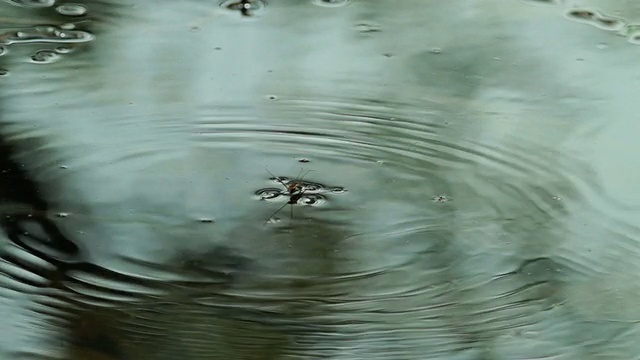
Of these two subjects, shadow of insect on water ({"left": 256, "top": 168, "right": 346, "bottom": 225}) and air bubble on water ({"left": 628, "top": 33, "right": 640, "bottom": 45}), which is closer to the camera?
shadow of insect on water ({"left": 256, "top": 168, "right": 346, "bottom": 225})

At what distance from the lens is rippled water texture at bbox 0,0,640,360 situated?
1.13m

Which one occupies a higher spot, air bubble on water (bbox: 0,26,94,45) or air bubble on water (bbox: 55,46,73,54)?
air bubble on water (bbox: 0,26,94,45)

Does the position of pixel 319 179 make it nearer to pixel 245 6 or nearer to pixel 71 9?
pixel 245 6

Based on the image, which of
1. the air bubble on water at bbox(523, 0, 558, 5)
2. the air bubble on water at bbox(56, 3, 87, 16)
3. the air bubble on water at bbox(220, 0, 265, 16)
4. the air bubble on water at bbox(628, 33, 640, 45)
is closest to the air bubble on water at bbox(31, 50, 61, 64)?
the air bubble on water at bbox(56, 3, 87, 16)

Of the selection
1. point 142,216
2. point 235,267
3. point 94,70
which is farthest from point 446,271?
point 94,70

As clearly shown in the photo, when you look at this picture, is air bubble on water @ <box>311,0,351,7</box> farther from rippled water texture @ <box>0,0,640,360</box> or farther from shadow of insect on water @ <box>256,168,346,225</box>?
shadow of insect on water @ <box>256,168,346,225</box>

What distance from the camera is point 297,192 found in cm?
133

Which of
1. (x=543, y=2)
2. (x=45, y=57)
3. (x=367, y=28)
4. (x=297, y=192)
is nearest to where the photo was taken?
(x=297, y=192)

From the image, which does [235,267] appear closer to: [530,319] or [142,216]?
[142,216]

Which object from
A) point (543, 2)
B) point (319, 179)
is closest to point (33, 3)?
point (319, 179)

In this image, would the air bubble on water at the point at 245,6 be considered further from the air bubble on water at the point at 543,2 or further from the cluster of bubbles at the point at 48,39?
the air bubble on water at the point at 543,2

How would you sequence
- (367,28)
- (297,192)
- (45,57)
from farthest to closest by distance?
(367,28) < (45,57) < (297,192)

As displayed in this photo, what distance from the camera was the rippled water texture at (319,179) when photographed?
44.4 inches

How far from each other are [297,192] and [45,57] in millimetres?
539
